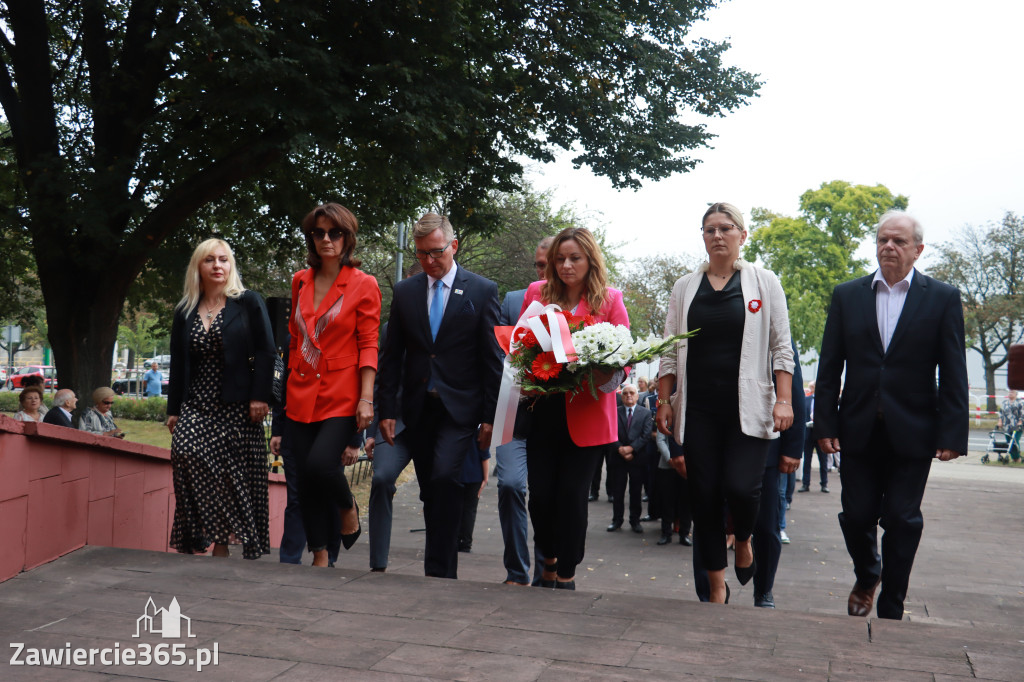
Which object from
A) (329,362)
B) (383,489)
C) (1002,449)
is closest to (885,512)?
(383,489)

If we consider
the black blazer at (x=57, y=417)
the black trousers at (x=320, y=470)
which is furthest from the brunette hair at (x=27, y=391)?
the black trousers at (x=320, y=470)

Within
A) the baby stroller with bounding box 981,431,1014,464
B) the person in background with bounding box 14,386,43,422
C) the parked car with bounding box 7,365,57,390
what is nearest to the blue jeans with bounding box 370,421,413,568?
the person in background with bounding box 14,386,43,422

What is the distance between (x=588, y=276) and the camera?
5.38m

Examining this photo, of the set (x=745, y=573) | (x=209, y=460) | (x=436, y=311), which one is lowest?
(x=745, y=573)

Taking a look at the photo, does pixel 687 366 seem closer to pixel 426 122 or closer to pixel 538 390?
pixel 538 390

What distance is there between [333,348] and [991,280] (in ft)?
182

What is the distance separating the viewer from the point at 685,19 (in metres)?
16.6

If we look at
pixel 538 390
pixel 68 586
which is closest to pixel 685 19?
pixel 538 390

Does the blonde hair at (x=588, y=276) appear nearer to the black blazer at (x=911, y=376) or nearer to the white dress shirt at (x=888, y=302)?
Answer: the black blazer at (x=911, y=376)

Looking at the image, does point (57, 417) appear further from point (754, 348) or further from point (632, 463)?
point (754, 348)

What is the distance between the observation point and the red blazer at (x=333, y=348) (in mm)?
5488

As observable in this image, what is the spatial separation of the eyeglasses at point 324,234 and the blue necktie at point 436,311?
24.9 inches

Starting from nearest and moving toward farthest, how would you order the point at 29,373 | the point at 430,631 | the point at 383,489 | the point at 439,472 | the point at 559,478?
the point at 430,631 → the point at 559,478 → the point at 439,472 → the point at 383,489 → the point at 29,373

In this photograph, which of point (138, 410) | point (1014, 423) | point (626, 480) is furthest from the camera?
point (138, 410)
